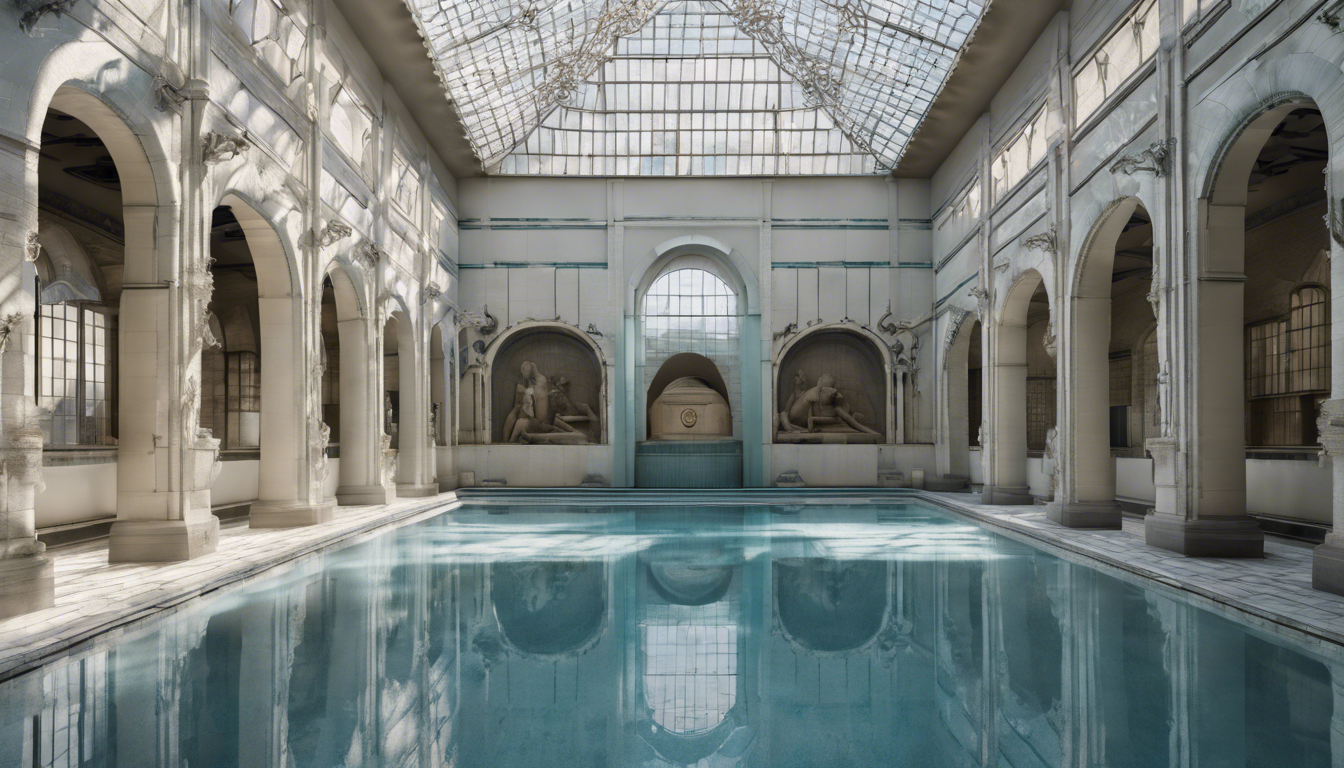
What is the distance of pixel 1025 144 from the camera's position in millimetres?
17547

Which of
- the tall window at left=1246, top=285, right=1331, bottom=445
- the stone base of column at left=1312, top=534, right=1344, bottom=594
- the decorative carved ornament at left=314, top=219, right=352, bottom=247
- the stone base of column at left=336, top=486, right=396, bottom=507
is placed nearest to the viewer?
the stone base of column at left=1312, top=534, right=1344, bottom=594

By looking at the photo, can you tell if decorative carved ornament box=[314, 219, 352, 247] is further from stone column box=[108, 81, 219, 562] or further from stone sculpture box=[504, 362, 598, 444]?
stone sculpture box=[504, 362, 598, 444]

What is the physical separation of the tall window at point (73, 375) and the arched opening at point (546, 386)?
10.5 m

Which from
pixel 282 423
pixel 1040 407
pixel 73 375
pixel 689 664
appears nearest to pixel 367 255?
pixel 282 423

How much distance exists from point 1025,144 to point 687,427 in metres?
14.3

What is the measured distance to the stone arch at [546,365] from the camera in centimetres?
2627

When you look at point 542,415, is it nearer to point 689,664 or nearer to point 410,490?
point 410,490

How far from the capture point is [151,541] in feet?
32.2

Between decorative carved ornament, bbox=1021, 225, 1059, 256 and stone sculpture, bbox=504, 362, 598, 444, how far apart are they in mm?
13989

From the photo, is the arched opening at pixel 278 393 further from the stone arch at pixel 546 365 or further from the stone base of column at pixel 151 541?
the stone arch at pixel 546 365

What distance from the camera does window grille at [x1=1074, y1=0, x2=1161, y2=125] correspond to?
12.4 meters

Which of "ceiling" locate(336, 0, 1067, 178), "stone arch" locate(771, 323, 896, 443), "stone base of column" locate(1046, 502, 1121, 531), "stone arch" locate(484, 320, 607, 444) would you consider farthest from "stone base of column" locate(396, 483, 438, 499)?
"stone base of column" locate(1046, 502, 1121, 531)

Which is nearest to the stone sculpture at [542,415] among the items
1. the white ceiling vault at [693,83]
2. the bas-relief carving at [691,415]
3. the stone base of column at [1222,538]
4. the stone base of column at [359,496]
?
the bas-relief carving at [691,415]

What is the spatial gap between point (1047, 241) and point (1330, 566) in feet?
27.2
